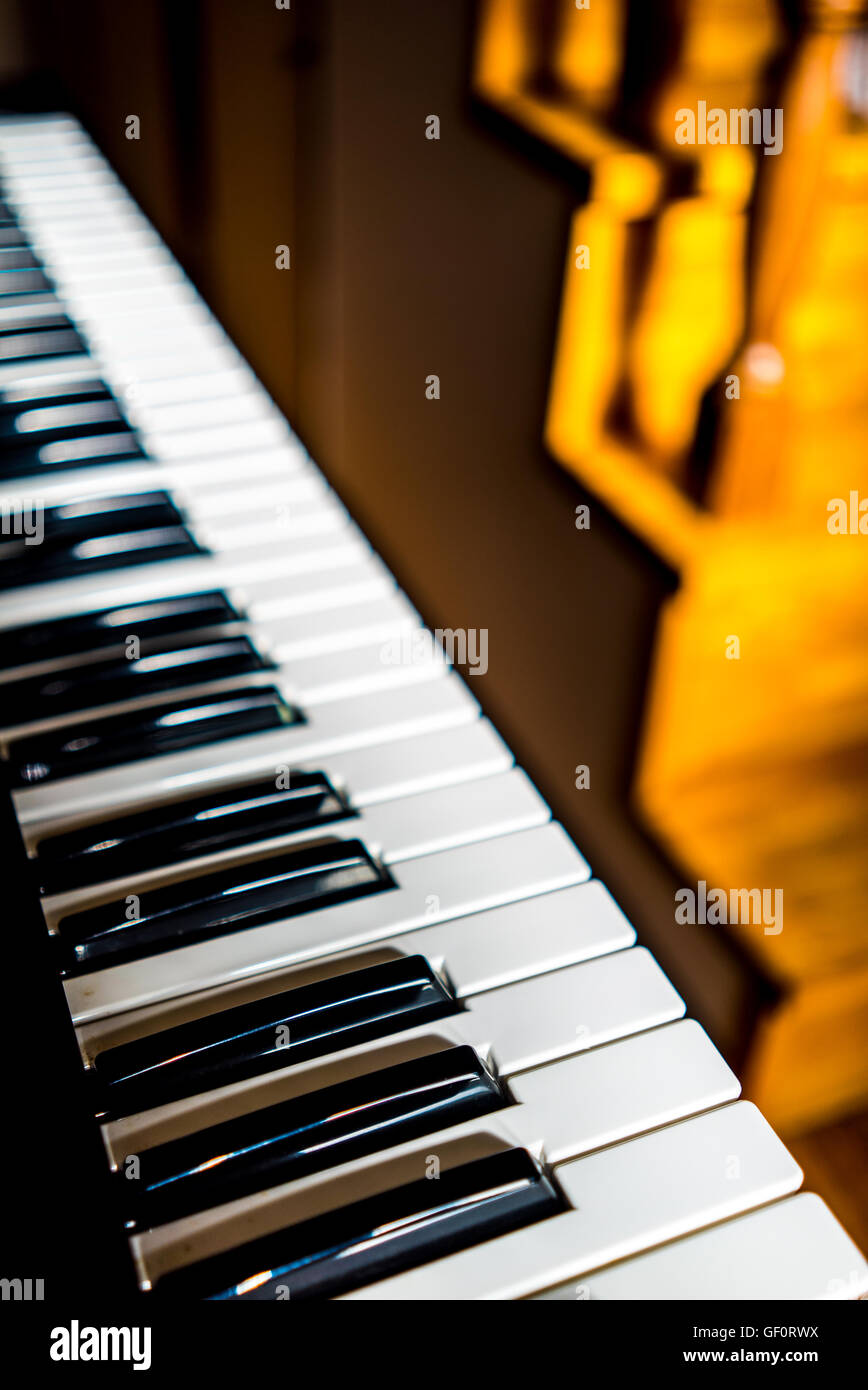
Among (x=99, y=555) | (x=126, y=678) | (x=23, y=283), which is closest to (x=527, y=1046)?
(x=126, y=678)

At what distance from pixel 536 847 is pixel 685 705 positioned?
253 mm

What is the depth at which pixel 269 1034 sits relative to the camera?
3.93 feet

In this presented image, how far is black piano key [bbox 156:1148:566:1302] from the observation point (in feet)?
3.33

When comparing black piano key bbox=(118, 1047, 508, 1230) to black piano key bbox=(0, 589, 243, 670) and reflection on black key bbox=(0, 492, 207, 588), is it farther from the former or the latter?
reflection on black key bbox=(0, 492, 207, 588)

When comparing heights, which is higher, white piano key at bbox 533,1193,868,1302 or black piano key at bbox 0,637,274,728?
black piano key at bbox 0,637,274,728

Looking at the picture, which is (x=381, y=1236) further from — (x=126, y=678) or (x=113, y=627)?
(x=113, y=627)

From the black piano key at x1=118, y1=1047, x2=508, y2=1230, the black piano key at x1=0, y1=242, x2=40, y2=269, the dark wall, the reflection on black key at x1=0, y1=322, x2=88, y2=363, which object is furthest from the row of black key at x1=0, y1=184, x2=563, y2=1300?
the black piano key at x1=0, y1=242, x2=40, y2=269

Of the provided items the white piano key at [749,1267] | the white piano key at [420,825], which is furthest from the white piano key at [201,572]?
the white piano key at [749,1267]

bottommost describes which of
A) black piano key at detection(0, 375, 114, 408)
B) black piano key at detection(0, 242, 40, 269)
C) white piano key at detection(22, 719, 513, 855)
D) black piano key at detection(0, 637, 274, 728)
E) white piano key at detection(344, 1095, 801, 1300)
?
white piano key at detection(344, 1095, 801, 1300)

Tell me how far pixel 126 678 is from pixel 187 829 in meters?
0.29

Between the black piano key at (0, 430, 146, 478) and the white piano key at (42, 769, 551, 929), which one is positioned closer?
the white piano key at (42, 769, 551, 929)

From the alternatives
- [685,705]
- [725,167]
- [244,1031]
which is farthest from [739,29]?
[244,1031]

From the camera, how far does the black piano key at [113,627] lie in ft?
5.32

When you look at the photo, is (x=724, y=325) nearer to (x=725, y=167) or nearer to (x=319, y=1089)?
(x=725, y=167)
